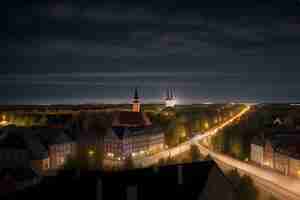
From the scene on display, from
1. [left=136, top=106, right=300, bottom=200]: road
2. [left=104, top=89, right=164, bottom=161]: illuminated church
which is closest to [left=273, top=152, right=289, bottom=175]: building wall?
[left=136, top=106, right=300, bottom=200]: road

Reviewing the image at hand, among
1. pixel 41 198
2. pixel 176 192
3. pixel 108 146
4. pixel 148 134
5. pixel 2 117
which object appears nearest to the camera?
pixel 41 198

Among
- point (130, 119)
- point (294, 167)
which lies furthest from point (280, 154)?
point (130, 119)

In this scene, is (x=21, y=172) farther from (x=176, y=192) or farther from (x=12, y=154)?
(x=176, y=192)

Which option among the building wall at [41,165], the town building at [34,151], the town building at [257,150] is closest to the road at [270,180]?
the town building at [257,150]

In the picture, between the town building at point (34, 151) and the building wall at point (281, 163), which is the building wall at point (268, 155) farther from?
the town building at point (34, 151)

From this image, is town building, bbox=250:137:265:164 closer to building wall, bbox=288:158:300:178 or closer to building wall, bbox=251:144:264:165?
building wall, bbox=251:144:264:165

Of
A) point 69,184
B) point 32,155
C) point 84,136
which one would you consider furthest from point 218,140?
point 69,184

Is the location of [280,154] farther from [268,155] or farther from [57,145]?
[57,145]
